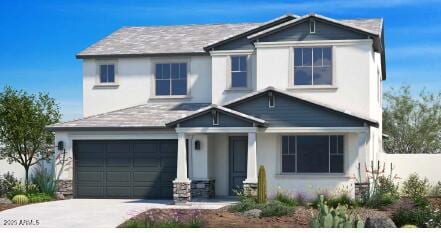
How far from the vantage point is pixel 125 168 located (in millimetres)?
26141

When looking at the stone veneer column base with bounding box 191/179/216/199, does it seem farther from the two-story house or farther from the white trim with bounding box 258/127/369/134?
the white trim with bounding box 258/127/369/134

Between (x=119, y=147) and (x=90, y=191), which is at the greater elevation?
(x=119, y=147)

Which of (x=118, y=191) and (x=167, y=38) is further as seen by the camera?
(x=167, y=38)

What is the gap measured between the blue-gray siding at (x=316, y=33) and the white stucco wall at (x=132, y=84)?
3.94m

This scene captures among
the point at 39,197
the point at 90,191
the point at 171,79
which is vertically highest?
the point at 171,79

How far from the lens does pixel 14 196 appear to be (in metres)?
25.0

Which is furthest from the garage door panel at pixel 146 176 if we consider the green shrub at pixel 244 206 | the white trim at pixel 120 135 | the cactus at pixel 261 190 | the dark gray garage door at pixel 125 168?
the green shrub at pixel 244 206

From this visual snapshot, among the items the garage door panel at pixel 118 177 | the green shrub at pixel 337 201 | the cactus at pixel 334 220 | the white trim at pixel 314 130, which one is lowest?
the green shrub at pixel 337 201

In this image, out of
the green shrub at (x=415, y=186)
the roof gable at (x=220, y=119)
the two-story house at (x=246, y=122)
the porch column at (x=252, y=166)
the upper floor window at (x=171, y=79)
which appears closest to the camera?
the porch column at (x=252, y=166)

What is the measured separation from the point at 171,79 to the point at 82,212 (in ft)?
29.4

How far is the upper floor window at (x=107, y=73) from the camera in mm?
29625

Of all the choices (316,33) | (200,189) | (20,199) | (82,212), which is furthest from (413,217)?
(20,199)

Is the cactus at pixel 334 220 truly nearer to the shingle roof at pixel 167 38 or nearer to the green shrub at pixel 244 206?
the green shrub at pixel 244 206

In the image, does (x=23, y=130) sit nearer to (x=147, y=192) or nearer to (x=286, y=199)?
(x=147, y=192)
